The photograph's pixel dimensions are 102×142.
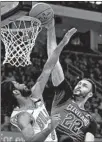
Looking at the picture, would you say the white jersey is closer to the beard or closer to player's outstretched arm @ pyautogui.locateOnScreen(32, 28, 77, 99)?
player's outstretched arm @ pyautogui.locateOnScreen(32, 28, 77, 99)

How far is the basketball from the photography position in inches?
255

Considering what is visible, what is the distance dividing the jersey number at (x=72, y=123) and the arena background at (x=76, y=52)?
3249 millimetres

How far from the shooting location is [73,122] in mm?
7242

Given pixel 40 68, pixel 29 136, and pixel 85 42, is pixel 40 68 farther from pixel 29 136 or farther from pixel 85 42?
pixel 29 136

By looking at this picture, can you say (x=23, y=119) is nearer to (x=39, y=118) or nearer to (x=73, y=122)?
(x=39, y=118)

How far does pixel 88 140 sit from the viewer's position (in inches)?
273

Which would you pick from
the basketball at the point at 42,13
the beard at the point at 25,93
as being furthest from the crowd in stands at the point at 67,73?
the basketball at the point at 42,13

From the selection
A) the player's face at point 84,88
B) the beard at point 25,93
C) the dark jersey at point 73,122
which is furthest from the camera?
the player's face at point 84,88

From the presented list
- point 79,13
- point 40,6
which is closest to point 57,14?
point 79,13

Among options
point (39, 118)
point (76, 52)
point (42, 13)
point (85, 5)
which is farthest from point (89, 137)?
point (85, 5)

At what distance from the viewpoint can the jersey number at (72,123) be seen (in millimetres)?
7170

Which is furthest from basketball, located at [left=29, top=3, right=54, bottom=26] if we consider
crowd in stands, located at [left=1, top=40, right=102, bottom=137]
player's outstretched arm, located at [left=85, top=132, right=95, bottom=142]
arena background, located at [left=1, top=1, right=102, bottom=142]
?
arena background, located at [left=1, top=1, right=102, bottom=142]

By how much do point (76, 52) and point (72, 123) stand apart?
5.69m

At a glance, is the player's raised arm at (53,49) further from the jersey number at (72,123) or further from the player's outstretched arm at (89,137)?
the player's outstretched arm at (89,137)
